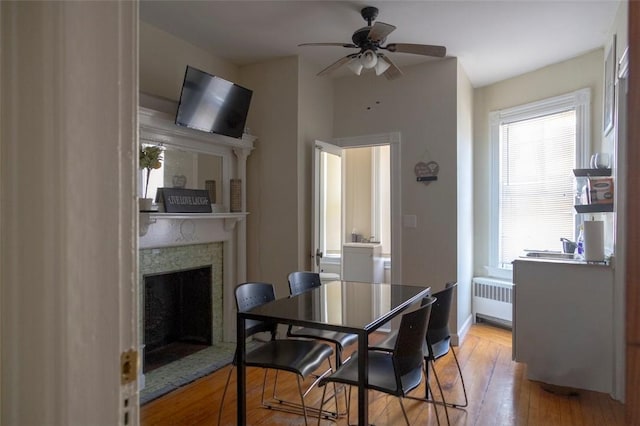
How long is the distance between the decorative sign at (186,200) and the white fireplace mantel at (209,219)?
0.06 m

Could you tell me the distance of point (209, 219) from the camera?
153 inches

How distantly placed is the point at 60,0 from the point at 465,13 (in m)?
3.23

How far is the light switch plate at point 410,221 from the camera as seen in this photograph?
429cm

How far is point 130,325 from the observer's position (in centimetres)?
72

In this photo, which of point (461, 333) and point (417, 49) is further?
point (461, 333)

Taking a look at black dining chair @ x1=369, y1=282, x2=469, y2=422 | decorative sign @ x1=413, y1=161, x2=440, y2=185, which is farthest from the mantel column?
black dining chair @ x1=369, y1=282, x2=469, y2=422

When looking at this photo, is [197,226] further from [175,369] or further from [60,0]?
[60,0]

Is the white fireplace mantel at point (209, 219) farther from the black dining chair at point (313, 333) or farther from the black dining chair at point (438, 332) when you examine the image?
the black dining chair at point (438, 332)

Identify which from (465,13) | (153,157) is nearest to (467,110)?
(465,13)

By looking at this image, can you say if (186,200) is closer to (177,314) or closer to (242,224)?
(242,224)

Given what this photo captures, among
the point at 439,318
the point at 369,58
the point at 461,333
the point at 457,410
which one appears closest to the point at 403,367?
the point at 439,318

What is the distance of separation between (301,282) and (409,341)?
1313 mm

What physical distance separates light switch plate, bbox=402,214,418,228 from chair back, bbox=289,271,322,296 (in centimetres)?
141

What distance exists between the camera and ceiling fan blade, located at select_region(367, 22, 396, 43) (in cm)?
273
